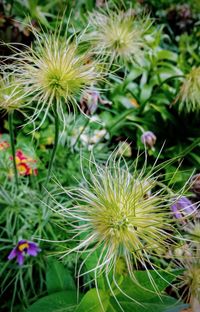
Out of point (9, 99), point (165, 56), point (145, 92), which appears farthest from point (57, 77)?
point (165, 56)

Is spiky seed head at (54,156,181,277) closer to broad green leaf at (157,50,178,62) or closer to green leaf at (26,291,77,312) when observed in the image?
green leaf at (26,291,77,312)

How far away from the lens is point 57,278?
98 centimetres

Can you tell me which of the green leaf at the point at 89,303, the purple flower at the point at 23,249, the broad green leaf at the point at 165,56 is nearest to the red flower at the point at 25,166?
the purple flower at the point at 23,249

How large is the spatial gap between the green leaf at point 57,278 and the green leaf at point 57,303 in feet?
0.13

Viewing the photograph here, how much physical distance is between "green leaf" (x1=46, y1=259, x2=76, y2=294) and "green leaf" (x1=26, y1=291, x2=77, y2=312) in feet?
0.13

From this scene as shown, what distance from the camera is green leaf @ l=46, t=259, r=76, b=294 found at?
0.97 m

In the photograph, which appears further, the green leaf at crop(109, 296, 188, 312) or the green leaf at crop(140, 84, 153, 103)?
the green leaf at crop(140, 84, 153, 103)

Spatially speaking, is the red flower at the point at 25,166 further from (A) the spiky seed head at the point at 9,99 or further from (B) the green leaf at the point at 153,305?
(B) the green leaf at the point at 153,305

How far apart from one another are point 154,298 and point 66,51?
51cm

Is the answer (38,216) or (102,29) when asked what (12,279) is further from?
(102,29)

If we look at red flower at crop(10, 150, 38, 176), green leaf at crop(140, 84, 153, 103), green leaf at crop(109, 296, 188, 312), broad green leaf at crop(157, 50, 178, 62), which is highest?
broad green leaf at crop(157, 50, 178, 62)

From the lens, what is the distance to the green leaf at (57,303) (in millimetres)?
890

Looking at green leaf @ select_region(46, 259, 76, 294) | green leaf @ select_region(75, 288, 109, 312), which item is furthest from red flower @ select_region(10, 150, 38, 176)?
green leaf @ select_region(75, 288, 109, 312)

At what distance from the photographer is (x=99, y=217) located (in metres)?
0.75
